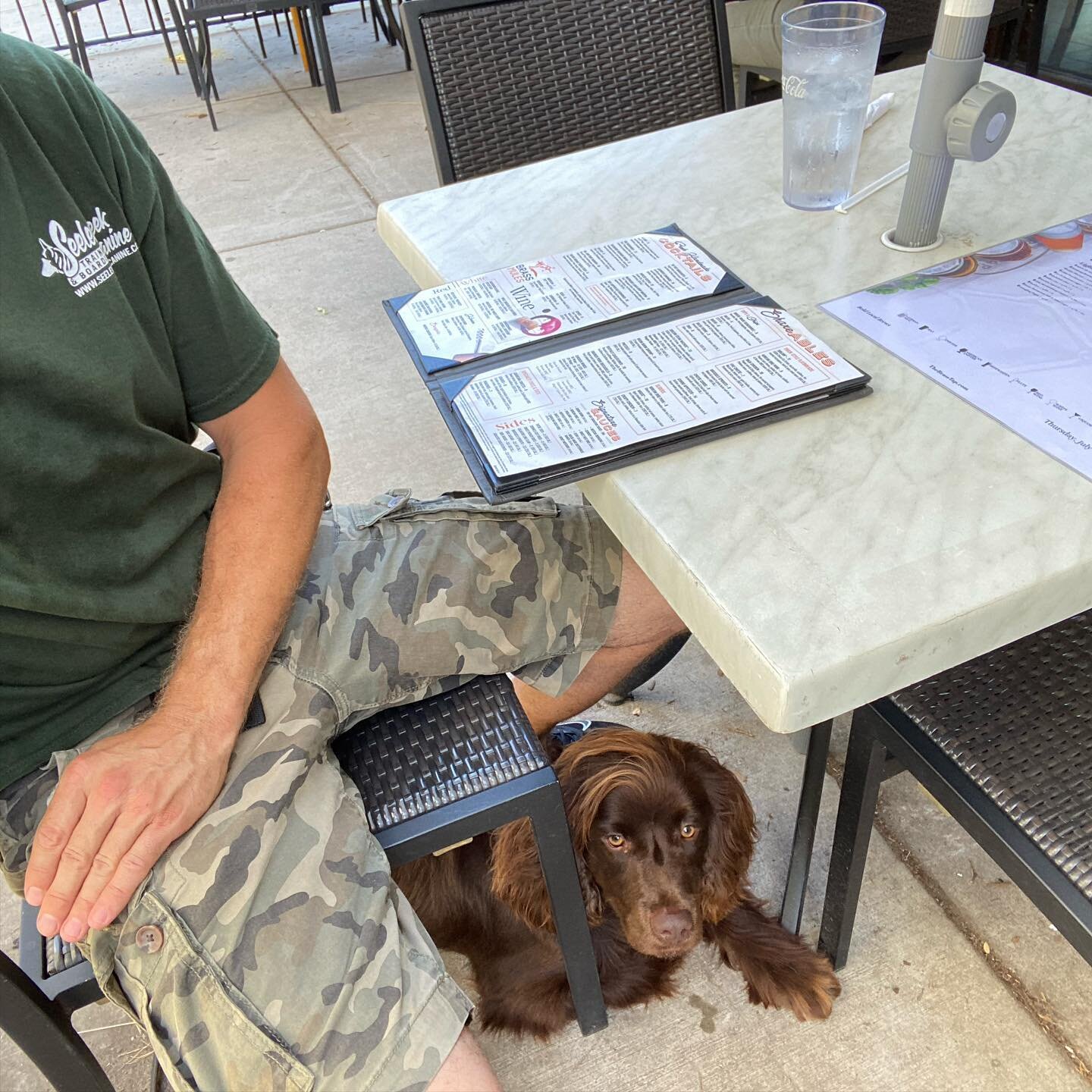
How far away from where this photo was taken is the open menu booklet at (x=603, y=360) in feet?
3.06

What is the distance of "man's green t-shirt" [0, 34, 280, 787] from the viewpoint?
100cm

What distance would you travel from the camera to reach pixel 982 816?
40.3 inches

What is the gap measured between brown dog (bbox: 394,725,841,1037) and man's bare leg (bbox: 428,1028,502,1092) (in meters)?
0.41

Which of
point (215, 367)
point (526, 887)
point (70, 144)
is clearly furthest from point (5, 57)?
point (526, 887)

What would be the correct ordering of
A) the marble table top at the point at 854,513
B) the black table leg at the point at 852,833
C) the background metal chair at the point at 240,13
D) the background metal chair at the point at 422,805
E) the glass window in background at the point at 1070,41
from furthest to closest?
the background metal chair at the point at 240,13, the glass window in background at the point at 1070,41, the black table leg at the point at 852,833, the background metal chair at the point at 422,805, the marble table top at the point at 854,513

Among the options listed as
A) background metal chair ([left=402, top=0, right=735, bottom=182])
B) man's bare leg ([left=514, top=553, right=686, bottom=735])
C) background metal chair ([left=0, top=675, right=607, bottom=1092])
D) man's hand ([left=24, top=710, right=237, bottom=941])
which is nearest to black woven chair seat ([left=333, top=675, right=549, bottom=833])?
background metal chair ([left=0, top=675, right=607, bottom=1092])

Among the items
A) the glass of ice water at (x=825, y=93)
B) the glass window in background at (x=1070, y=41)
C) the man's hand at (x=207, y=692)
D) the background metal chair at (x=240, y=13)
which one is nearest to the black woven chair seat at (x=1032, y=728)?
the glass of ice water at (x=825, y=93)

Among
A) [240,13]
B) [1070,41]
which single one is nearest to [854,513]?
[1070,41]

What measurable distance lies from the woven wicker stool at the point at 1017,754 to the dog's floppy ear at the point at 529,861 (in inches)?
15.4

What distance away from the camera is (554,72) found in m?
1.94

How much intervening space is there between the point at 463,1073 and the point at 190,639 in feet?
1.84

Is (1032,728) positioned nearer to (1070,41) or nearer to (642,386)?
(642,386)

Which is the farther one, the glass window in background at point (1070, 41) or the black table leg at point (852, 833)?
the glass window in background at point (1070, 41)

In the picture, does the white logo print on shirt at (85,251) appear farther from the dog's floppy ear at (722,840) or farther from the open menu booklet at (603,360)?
the dog's floppy ear at (722,840)
